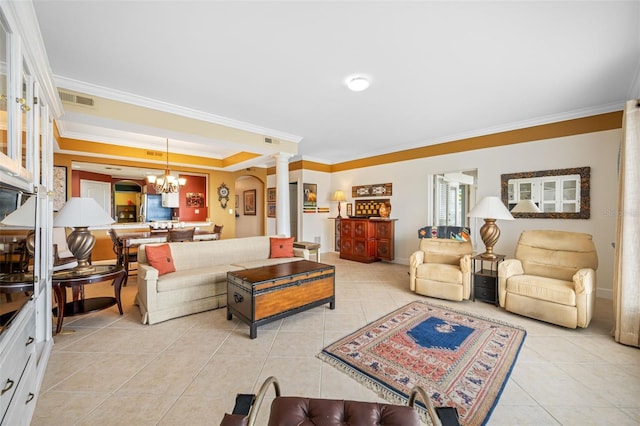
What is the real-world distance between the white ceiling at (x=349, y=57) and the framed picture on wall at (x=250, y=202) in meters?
5.38

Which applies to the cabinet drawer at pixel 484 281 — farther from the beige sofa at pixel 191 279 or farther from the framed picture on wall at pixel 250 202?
the framed picture on wall at pixel 250 202

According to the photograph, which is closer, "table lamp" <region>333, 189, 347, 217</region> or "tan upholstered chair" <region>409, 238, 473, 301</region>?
"tan upholstered chair" <region>409, 238, 473, 301</region>

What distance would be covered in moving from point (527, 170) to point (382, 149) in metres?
2.87

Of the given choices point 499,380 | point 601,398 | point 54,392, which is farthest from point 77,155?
point 601,398

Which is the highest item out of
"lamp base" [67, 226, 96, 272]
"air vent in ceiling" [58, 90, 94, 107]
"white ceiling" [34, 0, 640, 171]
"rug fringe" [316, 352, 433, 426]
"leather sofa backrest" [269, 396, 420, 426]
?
"white ceiling" [34, 0, 640, 171]

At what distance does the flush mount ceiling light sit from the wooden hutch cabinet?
11.3ft

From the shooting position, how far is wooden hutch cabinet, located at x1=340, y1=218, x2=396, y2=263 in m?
5.96

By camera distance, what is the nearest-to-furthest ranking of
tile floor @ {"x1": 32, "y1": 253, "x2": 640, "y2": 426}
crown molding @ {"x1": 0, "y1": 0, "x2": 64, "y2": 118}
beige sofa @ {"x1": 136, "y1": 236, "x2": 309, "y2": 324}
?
1. crown molding @ {"x1": 0, "y1": 0, "x2": 64, "y2": 118}
2. tile floor @ {"x1": 32, "y1": 253, "x2": 640, "y2": 426}
3. beige sofa @ {"x1": 136, "y1": 236, "x2": 309, "y2": 324}

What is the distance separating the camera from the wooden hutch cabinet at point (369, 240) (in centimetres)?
596

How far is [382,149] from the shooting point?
20.6 ft

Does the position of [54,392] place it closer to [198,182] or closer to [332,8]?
[332,8]

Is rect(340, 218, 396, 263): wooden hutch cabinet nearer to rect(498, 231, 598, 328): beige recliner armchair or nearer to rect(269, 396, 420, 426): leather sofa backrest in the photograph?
rect(498, 231, 598, 328): beige recliner armchair

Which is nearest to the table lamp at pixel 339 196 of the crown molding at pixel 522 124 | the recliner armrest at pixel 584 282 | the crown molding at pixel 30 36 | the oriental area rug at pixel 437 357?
the crown molding at pixel 522 124

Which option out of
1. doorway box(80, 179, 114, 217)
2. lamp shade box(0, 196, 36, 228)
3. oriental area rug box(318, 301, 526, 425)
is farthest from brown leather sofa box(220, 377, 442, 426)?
doorway box(80, 179, 114, 217)
